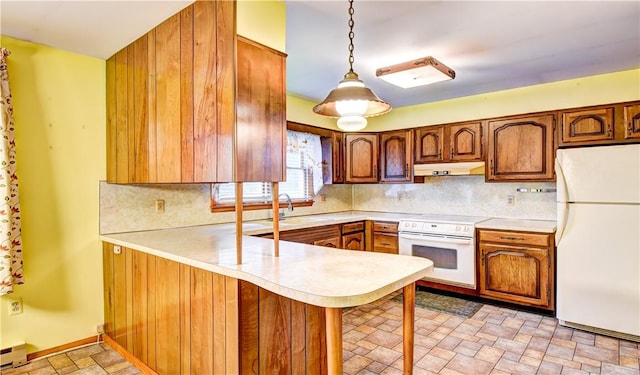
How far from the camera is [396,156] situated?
4.59 metres

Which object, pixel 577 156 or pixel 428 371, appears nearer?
pixel 428 371

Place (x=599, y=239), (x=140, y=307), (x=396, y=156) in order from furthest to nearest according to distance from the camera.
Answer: (x=396, y=156) < (x=599, y=239) < (x=140, y=307)

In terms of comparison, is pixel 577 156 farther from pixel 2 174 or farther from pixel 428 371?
pixel 2 174

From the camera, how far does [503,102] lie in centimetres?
393

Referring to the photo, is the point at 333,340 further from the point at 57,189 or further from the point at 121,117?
the point at 57,189

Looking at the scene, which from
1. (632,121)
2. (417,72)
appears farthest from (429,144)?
(632,121)

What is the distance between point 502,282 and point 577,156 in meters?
1.40

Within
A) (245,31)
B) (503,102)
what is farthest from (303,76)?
(503,102)

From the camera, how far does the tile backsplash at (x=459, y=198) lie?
12.7 feet

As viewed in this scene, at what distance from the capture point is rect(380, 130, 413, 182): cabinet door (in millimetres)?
4477

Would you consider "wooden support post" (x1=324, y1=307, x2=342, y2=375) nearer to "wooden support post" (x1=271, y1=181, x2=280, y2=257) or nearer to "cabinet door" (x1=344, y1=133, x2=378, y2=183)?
"wooden support post" (x1=271, y1=181, x2=280, y2=257)

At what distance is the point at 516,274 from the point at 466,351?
4.03 feet

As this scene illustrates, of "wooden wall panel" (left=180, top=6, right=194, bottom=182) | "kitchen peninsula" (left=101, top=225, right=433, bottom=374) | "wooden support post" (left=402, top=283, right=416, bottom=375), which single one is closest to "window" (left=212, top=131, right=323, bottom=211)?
"kitchen peninsula" (left=101, top=225, right=433, bottom=374)

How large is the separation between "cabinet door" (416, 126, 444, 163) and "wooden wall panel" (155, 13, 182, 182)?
3.12m
